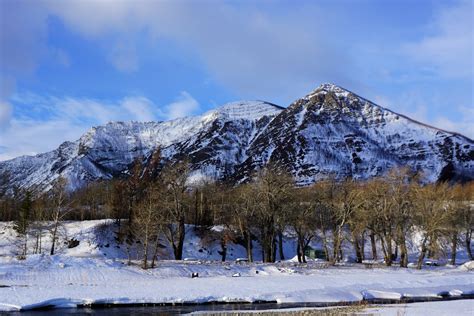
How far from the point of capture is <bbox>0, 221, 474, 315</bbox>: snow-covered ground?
39.1 meters

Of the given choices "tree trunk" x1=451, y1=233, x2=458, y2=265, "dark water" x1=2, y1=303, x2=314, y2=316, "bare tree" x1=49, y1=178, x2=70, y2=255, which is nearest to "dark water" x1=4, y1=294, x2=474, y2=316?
"dark water" x1=2, y1=303, x2=314, y2=316

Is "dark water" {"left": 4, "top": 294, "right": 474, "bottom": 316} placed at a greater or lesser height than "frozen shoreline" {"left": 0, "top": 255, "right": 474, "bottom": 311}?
lesser

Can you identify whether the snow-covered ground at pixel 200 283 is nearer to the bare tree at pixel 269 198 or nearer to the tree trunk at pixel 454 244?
the bare tree at pixel 269 198

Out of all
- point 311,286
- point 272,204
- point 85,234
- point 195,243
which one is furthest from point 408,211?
point 85,234

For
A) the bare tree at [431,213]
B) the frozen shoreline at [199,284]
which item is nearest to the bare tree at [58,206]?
the frozen shoreline at [199,284]

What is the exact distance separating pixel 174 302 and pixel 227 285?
23.0 feet

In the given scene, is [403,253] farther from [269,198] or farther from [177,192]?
[177,192]

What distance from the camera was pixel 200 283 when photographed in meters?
45.5

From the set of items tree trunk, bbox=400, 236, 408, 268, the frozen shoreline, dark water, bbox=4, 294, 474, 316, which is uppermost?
tree trunk, bbox=400, 236, 408, 268

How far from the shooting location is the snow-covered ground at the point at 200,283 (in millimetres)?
39125

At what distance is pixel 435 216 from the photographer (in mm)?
63219

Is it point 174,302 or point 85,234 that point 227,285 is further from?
point 85,234

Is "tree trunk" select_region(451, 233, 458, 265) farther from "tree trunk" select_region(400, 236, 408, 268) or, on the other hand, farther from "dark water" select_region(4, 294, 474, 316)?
"dark water" select_region(4, 294, 474, 316)

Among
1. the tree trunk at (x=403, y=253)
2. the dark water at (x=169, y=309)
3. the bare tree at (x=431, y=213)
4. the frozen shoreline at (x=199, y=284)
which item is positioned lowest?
the dark water at (x=169, y=309)
